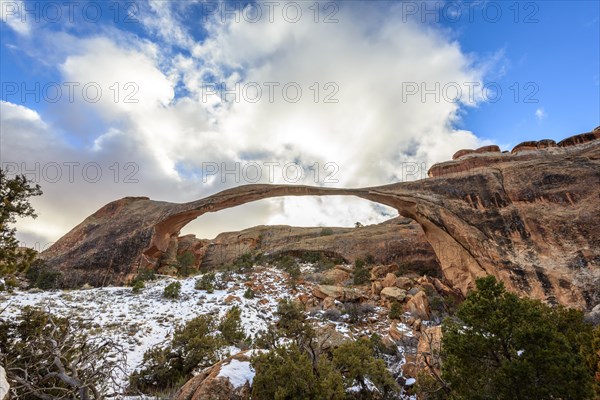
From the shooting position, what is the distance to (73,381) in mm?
4070

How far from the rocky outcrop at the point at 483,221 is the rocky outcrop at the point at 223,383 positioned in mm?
11849

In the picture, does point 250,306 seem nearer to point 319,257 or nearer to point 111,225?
point 111,225

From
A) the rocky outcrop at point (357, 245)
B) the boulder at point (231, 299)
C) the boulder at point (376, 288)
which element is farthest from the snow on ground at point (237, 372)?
the rocky outcrop at point (357, 245)

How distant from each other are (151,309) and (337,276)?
10602mm

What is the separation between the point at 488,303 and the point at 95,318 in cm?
1270

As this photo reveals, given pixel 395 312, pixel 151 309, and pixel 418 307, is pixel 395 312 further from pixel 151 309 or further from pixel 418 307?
pixel 151 309

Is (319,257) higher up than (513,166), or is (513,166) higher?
(513,166)

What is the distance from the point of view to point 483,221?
47.0 feet

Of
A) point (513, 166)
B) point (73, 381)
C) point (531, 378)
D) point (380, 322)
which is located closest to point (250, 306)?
point (380, 322)

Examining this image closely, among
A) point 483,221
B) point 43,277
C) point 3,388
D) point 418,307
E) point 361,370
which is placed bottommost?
point 361,370

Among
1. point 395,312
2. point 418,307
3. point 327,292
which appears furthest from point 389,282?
point 395,312

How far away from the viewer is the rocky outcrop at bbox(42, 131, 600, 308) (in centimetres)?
1220

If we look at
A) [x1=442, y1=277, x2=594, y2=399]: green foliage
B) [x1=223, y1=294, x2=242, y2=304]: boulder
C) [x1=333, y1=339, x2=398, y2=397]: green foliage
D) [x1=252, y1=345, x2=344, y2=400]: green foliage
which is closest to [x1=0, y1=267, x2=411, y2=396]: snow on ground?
[x1=223, y1=294, x2=242, y2=304]: boulder

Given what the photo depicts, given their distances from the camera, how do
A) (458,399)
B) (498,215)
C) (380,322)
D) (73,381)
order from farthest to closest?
(498,215) < (380,322) < (458,399) < (73,381)
